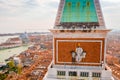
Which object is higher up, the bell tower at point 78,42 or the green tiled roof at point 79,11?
the green tiled roof at point 79,11

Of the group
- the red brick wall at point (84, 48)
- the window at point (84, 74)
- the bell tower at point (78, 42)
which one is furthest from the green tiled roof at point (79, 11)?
the window at point (84, 74)

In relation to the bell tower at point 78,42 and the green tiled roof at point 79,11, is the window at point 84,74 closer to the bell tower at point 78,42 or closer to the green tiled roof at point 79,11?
the bell tower at point 78,42

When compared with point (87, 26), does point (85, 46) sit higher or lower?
lower

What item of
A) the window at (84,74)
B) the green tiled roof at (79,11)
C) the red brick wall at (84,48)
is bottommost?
the window at (84,74)

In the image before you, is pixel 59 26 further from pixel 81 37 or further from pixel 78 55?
pixel 78 55

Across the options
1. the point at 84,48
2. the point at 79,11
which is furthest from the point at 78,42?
the point at 79,11

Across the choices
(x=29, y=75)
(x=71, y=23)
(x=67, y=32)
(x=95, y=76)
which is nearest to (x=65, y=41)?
(x=67, y=32)

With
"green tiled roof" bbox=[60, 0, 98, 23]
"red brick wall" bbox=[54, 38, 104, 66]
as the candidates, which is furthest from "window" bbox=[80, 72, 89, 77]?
"green tiled roof" bbox=[60, 0, 98, 23]
